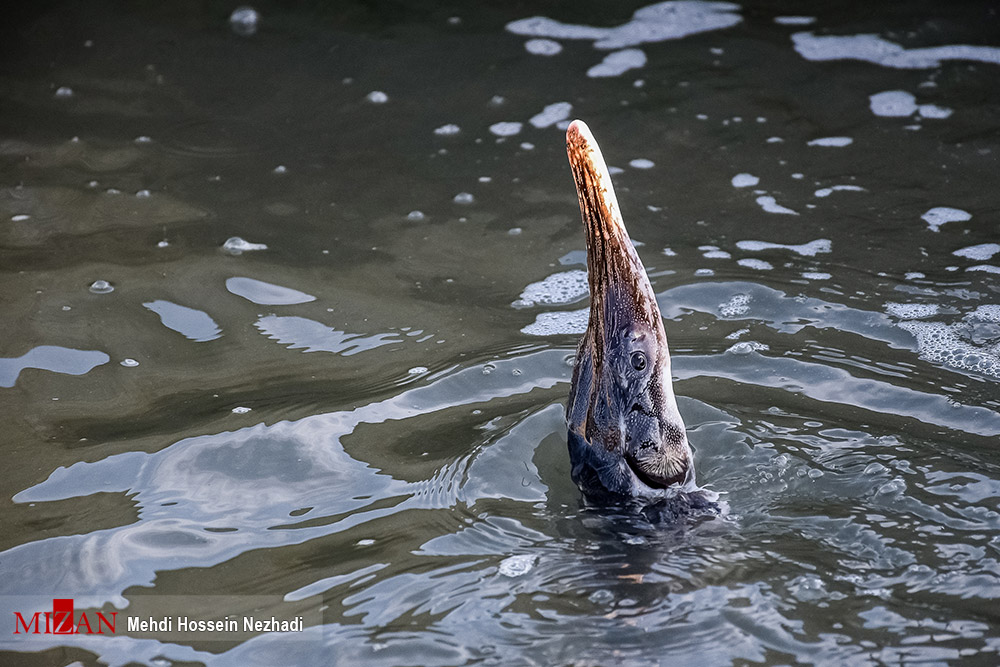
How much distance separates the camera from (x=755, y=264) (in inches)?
159

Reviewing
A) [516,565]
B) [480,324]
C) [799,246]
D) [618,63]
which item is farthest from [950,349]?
[618,63]

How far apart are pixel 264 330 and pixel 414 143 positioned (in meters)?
1.64

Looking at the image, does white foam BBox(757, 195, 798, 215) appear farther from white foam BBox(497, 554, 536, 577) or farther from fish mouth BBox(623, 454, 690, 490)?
white foam BBox(497, 554, 536, 577)

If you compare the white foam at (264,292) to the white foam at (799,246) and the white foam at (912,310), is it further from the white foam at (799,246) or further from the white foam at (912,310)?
the white foam at (912,310)

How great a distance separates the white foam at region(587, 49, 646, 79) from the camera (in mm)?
5496

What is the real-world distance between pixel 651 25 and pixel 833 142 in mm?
1549

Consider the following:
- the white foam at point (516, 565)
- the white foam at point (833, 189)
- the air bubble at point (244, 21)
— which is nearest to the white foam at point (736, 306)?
the white foam at point (833, 189)

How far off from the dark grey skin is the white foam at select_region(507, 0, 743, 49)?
134 inches

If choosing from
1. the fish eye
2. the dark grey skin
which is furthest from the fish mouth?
the fish eye

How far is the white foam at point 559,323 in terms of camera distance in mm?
3750

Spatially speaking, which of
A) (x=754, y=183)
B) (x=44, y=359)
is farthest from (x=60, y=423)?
(x=754, y=183)

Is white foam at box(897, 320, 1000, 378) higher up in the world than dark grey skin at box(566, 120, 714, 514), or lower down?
lower down

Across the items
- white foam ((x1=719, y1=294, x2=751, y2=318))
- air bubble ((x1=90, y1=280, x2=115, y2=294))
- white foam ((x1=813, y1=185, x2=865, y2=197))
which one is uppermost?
air bubble ((x1=90, y1=280, x2=115, y2=294))

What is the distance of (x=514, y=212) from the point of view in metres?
4.50
